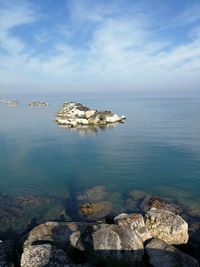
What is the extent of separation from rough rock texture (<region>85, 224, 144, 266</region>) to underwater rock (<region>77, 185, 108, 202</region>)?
18370 millimetres

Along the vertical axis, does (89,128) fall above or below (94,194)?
above

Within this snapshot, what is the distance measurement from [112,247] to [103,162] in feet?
124

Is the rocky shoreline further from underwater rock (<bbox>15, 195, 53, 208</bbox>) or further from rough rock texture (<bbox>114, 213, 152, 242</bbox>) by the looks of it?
underwater rock (<bbox>15, 195, 53, 208</bbox>)

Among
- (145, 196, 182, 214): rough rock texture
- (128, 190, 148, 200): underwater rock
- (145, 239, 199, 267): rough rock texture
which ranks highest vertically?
(145, 239, 199, 267): rough rock texture

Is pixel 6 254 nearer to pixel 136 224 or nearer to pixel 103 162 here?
pixel 136 224

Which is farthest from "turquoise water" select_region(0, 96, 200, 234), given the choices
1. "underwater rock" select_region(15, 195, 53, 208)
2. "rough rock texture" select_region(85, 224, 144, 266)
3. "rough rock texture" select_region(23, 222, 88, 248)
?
"rough rock texture" select_region(85, 224, 144, 266)

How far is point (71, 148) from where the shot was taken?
71000 millimetres

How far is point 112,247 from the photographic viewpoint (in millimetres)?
19328

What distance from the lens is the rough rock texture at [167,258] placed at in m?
19.6

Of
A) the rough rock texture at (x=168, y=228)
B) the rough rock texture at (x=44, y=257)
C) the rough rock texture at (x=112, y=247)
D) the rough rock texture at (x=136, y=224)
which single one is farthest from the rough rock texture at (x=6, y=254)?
the rough rock texture at (x=168, y=228)

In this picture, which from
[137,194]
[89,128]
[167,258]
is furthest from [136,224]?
[89,128]

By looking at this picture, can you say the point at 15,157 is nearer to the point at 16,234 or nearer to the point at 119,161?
the point at 119,161

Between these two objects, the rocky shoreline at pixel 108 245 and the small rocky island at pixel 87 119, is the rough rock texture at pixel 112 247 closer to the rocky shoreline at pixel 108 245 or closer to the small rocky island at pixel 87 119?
the rocky shoreline at pixel 108 245

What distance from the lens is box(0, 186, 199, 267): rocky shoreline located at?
18969 mm
